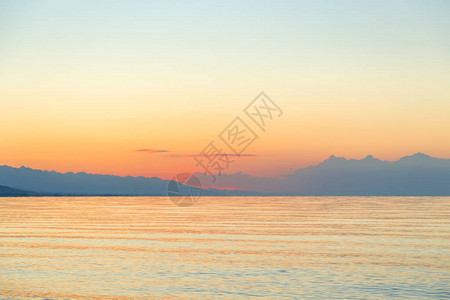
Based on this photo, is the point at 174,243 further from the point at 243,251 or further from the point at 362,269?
the point at 362,269

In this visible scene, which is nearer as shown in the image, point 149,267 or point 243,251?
point 149,267

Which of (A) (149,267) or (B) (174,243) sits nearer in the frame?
(A) (149,267)

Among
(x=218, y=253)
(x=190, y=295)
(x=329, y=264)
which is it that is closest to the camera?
(x=190, y=295)

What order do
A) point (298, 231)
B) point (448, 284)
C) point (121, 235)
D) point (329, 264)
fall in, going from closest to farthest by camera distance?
point (448, 284)
point (329, 264)
point (121, 235)
point (298, 231)

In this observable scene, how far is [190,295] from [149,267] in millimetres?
9312

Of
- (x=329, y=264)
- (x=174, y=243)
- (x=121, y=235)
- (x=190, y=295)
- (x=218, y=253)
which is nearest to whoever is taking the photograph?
(x=190, y=295)

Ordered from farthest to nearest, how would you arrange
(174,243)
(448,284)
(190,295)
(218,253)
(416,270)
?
(174,243), (218,253), (416,270), (448,284), (190,295)

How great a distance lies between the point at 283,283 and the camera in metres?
30.0

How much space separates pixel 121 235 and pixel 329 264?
29760 mm

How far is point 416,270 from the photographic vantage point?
34094 mm

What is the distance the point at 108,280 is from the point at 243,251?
15.4 metres

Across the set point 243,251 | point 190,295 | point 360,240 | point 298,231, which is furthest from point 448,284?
point 298,231

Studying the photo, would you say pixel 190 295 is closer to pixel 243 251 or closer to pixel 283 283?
pixel 283 283

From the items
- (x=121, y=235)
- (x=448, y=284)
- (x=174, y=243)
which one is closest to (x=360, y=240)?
(x=174, y=243)
